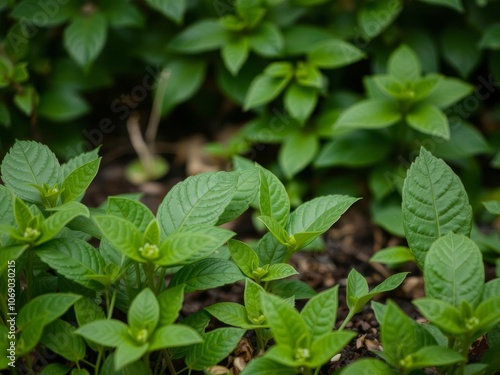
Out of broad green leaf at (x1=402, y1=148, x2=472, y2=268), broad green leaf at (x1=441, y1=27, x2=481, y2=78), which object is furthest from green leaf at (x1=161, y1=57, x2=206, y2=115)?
broad green leaf at (x1=402, y1=148, x2=472, y2=268)

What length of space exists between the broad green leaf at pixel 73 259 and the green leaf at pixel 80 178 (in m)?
0.14

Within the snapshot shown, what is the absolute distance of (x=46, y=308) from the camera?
59.3 inches

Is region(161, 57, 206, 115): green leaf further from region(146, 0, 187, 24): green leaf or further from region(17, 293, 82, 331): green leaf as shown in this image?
region(17, 293, 82, 331): green leaf

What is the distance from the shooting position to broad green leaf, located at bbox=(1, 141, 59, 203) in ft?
5.52

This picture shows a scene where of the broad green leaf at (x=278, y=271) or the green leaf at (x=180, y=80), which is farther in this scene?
the green leaf at (x=180, y=80)

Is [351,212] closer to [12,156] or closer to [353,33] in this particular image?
[353,33]

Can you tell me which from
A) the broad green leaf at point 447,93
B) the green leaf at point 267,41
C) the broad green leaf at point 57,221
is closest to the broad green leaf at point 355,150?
the broad green leaf at point 447,93

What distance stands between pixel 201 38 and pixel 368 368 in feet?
5.83

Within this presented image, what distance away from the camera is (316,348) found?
1415mm

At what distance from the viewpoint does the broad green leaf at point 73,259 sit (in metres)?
1.53

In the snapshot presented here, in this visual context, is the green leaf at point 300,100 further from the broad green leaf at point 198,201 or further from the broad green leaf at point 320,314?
the broad green leaf at point 320,314

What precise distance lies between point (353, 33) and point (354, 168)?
2.02 feet

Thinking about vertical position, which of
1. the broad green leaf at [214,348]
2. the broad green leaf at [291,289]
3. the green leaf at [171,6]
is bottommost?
the broad green leaf at [291,289]

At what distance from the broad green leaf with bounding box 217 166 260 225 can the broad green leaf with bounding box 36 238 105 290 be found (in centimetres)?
36
